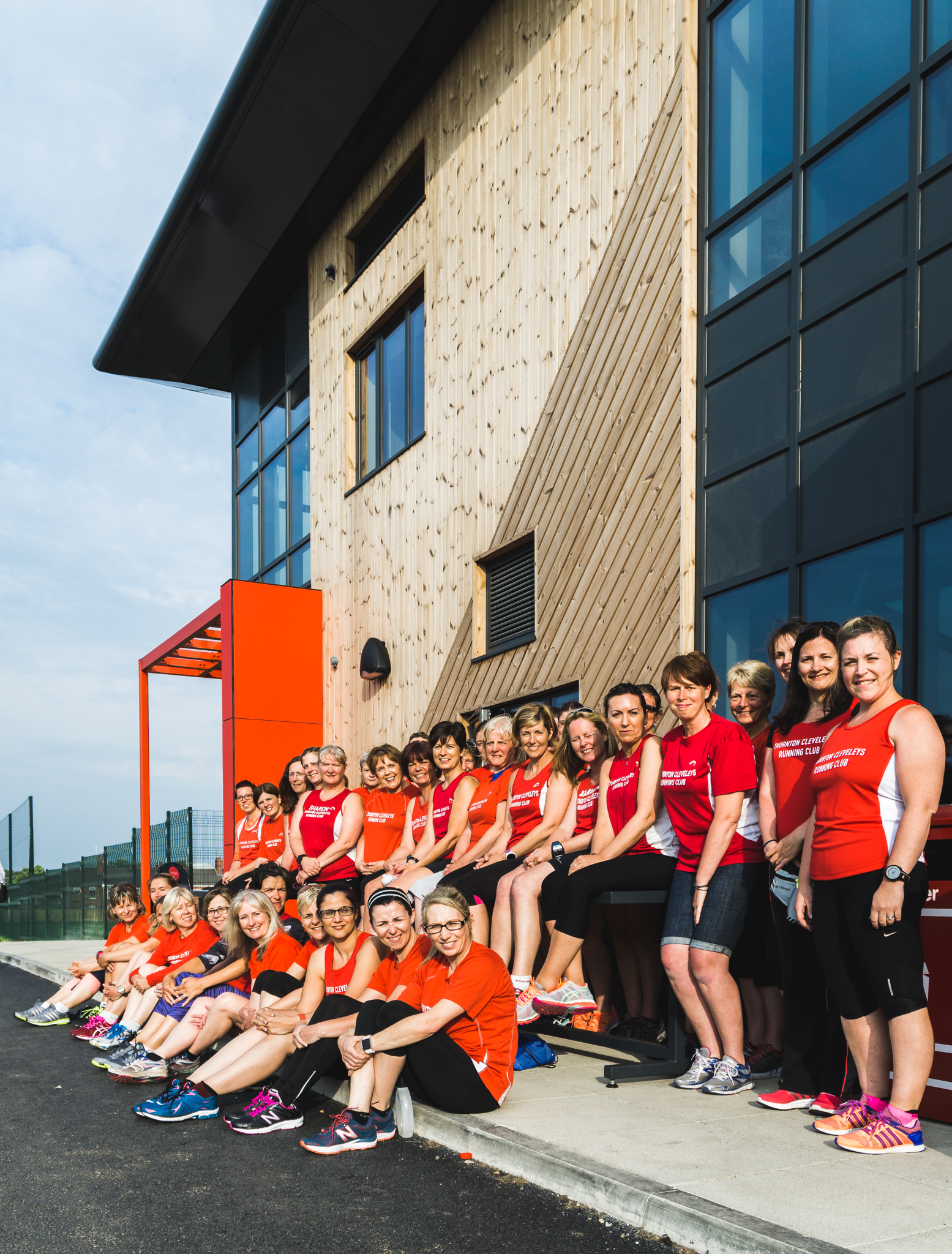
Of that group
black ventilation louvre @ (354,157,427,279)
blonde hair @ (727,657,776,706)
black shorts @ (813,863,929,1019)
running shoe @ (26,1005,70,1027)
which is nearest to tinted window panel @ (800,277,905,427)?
blonde hair @ (727,657,776,706)

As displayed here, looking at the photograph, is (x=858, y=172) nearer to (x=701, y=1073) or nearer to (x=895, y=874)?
(x=895, y=874)

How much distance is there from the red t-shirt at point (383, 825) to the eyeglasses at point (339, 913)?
261 cm

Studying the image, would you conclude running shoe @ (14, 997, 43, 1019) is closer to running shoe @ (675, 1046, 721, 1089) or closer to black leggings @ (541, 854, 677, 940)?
black leggings @ (541, 854, 677, 940)

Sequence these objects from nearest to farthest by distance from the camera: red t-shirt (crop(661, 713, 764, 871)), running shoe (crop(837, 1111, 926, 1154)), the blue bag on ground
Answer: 1. running shoe (crop(837, 1111, 926, 1154))
2. red t-shirt (crop(661, 713, 764, 871))
3. the blue bag on ground

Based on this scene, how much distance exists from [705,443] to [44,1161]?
7.07m

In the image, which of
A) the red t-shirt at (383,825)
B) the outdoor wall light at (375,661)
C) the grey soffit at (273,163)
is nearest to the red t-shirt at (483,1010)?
the red t-shirt at (383,825)

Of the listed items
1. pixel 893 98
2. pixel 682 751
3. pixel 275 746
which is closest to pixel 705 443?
pixel 893 98

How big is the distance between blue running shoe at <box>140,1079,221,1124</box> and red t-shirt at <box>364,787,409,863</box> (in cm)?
306

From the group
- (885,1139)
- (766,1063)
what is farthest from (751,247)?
(885,1139)

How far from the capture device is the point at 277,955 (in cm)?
662

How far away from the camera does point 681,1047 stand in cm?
555

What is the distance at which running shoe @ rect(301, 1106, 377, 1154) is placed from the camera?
477cm

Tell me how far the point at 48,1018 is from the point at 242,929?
426cm

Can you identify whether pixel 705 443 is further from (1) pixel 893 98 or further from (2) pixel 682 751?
(2) pixel 682 751
